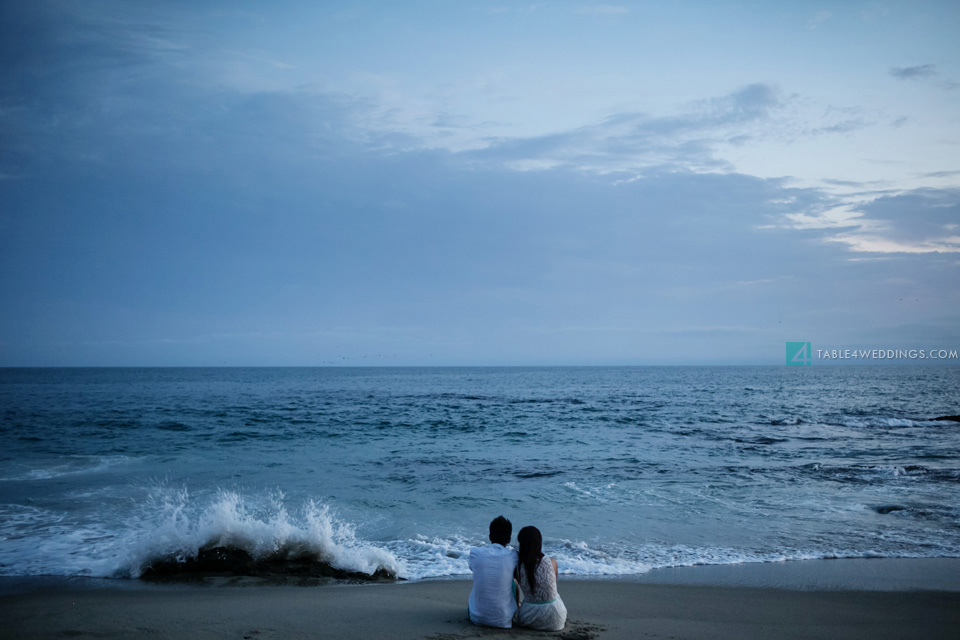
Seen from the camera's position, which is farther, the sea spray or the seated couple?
the sea spray

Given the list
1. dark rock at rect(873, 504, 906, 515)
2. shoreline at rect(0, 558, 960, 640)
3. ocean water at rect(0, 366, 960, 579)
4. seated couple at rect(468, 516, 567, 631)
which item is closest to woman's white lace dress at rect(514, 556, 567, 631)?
seated couple at rect(468, 516, 567, 631)

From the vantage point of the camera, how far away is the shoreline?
16.4 feet

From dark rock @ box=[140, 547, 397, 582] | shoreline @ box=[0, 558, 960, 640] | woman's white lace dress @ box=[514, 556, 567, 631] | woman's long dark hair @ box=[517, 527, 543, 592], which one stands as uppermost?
woman's long dark hair @ box=[517, 527, 543, 592]

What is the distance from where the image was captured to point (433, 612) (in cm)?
559

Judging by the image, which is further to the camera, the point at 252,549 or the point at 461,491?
the point at 461,491

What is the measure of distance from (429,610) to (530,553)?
1570 millimetres

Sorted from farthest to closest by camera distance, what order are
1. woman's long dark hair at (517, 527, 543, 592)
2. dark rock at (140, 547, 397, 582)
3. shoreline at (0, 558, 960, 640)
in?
dark rock at (140, 547, 397, 582) → shoreline at (0, 558, 960, 640) → woman's long dark hair at (517, 527, 543, 592)

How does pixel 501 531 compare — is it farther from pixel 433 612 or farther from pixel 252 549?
pixel 252 549

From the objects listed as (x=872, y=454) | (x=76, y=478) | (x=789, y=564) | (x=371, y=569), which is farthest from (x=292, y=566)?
(x=872, y=454)

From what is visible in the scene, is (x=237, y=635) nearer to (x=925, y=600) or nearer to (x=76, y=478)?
(x=925, y=600)

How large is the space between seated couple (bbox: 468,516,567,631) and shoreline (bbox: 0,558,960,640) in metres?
0.11

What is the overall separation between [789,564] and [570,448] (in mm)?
11366

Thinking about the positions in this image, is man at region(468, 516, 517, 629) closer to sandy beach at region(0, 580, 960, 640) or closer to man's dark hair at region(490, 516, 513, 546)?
man's dark hair at region(490, 516, 513, 546)

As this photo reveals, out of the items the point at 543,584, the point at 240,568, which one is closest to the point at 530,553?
the point at 543,584
